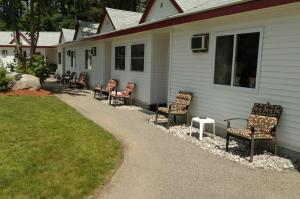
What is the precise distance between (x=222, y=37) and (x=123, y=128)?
3553mm

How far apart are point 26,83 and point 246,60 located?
37.1 ft

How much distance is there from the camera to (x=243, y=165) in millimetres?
6059

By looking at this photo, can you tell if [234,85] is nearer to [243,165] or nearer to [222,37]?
[222,37]

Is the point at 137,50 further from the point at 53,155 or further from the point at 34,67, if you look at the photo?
the point at 53,155

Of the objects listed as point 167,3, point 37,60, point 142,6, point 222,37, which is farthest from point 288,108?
point 142,6

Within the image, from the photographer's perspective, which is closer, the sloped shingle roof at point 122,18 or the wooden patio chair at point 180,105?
the wooden patio chair at point 180,105

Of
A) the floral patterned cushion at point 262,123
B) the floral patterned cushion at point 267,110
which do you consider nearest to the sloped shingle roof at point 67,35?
the floral patterned cushion at point 267,110

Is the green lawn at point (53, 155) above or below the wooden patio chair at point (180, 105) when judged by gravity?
below

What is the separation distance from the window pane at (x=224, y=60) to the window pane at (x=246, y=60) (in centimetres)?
27

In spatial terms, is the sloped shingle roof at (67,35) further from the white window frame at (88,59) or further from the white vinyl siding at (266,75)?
the white vinyl siding at (266,75)

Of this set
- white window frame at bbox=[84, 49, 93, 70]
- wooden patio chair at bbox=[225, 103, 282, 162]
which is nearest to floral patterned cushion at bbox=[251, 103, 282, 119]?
wooden patio chair at bbox=[225, 103, 282, 162]

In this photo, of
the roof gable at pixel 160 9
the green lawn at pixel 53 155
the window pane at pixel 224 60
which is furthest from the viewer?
the roof gable at pixel 160 9

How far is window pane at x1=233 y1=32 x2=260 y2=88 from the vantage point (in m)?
7.20

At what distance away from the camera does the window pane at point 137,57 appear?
12.7 m
